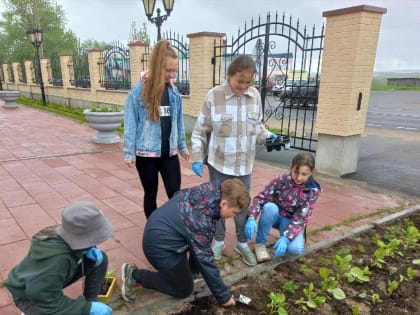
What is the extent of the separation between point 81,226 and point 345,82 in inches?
161

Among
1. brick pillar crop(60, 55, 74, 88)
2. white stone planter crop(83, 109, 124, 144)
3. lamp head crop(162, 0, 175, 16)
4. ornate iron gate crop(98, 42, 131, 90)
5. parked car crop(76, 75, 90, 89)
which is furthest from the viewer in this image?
brick pillar crop(60, 55, 74, 88)

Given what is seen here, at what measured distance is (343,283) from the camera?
7.99 feet

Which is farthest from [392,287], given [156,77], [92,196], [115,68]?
[115,68]

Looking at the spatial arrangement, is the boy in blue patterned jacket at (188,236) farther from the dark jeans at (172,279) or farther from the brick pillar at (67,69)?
the brick pillar at (67,69)

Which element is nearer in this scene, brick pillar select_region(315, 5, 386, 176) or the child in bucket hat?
the child in bucket hat

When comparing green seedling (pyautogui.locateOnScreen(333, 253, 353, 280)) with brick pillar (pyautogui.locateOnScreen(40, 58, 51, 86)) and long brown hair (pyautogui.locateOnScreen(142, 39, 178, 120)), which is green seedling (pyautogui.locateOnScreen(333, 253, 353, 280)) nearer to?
long brown hair (pyautogui.locateOnScreen(142, 39, 178, 120))

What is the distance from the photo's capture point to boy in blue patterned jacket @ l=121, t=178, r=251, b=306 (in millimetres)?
1891

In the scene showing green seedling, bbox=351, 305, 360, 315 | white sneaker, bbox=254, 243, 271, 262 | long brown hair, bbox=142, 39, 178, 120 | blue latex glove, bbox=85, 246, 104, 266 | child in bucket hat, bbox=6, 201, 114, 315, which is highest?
long brown hair, bbox=142, 39, 178, 120

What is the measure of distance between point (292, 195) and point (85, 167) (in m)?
3.70

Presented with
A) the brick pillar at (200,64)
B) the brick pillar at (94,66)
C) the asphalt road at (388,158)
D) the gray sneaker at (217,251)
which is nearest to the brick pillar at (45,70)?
the brick pillar at (94,66)

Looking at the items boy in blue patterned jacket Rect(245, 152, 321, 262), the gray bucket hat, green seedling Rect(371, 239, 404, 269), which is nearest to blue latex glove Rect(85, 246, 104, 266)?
the gray bucket hat

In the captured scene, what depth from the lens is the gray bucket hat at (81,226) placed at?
60.9 inches

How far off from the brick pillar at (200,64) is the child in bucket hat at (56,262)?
5952 millimetres

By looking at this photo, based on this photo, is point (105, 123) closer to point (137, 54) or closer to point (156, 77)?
point (137, 54)
